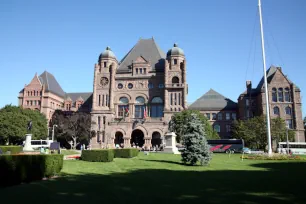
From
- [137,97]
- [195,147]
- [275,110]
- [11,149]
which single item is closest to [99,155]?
[195,147]

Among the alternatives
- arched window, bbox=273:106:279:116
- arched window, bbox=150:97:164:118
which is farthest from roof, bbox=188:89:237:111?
arched window, bbox=150:97:164:118

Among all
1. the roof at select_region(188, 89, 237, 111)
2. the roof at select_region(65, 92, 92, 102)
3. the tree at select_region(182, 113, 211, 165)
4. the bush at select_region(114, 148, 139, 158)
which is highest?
the roof at select_region(65, 92, 92, 102)

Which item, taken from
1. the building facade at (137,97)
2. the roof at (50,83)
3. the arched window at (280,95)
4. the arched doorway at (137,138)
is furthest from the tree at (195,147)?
the roof at (50,83)

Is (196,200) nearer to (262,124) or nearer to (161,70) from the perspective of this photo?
(262,124)

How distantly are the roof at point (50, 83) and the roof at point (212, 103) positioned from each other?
42.8 meters

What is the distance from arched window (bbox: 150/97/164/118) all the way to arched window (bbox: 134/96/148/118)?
2.32 metres

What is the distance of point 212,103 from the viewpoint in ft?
249

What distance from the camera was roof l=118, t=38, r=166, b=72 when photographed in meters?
70.2

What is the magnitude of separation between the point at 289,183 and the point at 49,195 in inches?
443

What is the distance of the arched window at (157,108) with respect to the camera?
65812 millimetres

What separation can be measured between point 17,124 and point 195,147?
161 ft

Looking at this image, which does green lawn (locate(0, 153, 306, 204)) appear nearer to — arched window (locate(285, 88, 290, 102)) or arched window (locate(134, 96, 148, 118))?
arched window (locate(134, 96, 148, 118))

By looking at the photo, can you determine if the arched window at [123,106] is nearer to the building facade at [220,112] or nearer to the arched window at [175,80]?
the arched window at [175,80]

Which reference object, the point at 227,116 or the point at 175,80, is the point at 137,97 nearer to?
the point at 175,80
